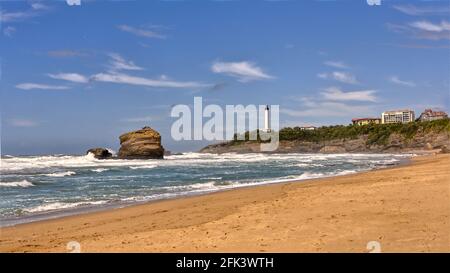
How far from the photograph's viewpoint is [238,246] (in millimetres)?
7855

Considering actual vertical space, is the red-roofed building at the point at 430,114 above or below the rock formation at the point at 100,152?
above

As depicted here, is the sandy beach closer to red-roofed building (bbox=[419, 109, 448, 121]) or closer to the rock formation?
the rock formation

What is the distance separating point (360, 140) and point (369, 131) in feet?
14.5

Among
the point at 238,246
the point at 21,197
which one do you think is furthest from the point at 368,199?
the point at 21,197

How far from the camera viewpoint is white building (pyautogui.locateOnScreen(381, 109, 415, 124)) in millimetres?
178125

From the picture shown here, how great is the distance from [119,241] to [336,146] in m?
114

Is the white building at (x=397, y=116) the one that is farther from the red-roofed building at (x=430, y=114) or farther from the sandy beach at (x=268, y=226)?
the sandy beach at (x=268, y=226)

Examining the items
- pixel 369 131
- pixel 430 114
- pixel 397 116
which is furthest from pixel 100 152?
pixel 397 116

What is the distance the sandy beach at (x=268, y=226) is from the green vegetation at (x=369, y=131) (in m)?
91.8

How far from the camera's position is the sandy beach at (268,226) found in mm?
7816

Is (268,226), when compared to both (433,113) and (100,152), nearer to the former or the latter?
(100,152)

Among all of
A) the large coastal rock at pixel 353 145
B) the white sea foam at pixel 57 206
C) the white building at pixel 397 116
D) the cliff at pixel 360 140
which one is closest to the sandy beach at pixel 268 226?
the white sea foam at pixel 57 206
